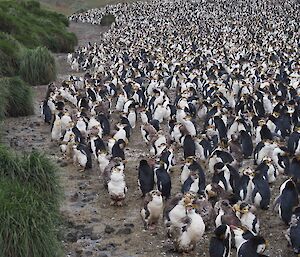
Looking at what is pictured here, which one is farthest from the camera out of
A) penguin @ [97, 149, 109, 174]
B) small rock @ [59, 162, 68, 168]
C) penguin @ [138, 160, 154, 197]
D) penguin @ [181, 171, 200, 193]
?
small rock @ [59, 162, 68, 168]

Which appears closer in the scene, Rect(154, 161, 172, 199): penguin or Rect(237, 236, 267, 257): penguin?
Rect(237, 236, 267, 257): penguin

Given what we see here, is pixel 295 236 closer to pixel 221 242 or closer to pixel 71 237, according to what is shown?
pixel 221 242

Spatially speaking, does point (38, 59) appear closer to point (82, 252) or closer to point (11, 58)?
point (11, 58)

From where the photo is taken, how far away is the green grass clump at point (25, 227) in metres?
7.07

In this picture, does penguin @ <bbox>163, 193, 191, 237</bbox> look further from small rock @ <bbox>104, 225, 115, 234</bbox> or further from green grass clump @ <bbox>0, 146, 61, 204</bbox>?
green grass clump @ <bbox>0, 146, 61, 204</bbox>

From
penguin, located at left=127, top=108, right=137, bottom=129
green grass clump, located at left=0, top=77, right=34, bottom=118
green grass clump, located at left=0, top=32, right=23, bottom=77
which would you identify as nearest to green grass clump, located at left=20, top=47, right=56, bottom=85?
green grass clump, located at left=0, top=32, right=23, bottom=77

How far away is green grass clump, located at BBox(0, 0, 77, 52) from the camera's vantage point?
27078 mm

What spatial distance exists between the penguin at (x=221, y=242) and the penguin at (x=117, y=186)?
2.89 m

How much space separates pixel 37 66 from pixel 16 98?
15.9 feet

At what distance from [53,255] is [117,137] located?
6490 millimetres

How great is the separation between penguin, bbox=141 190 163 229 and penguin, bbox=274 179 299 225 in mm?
1845

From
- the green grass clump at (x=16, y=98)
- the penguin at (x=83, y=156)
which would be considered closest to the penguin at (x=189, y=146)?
the penguin at (x=83, y=156)

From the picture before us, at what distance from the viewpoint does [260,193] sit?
9.52 meters

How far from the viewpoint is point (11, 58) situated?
795 inches
